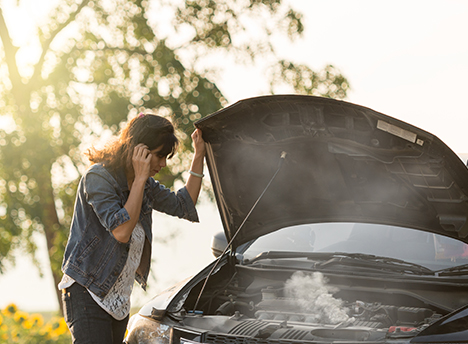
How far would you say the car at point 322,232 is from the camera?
2.50 metres

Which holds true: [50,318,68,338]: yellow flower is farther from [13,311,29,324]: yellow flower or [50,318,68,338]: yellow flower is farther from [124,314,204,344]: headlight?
[124,314,204,344]: headlight

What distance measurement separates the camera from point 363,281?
3004 millimetres

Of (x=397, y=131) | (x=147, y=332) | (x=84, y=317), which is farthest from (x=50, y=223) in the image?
(x=397, y=131)

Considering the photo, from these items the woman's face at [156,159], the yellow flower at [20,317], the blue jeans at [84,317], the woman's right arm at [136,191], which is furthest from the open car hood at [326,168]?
the yellow flower at [20,317]

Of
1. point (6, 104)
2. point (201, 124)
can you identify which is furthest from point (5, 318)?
point (201, 124)

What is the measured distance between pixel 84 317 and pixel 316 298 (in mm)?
1312

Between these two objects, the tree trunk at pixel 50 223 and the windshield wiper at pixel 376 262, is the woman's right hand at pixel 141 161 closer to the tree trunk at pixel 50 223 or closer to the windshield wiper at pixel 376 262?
the windshield wiper at pixel 376 262

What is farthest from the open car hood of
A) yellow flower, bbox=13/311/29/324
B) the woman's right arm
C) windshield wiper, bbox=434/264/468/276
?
yellow flower, bbox=13/311/29/324

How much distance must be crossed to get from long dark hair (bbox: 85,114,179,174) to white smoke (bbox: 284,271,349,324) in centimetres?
118

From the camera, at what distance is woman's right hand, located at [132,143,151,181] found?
2570 mm

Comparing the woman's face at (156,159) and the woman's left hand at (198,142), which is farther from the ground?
the woman's left hand at (198,142)

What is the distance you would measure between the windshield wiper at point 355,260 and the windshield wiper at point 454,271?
0.05m

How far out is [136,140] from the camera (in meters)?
2.62

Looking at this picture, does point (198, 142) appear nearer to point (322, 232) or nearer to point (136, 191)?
point (136, 191)
